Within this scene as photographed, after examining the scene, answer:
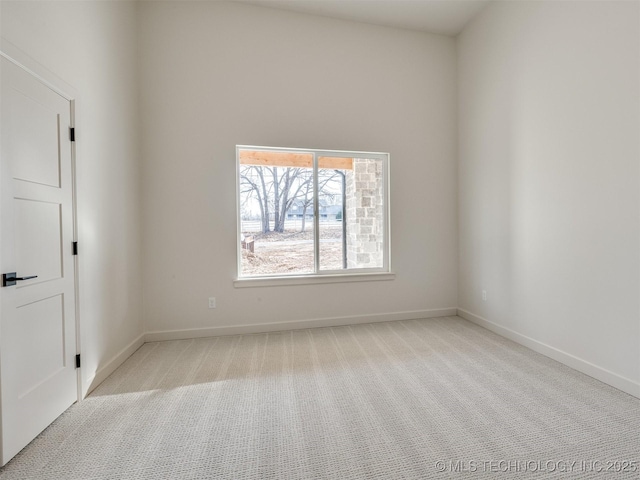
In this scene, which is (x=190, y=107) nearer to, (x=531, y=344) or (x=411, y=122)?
(x=411, y=122)

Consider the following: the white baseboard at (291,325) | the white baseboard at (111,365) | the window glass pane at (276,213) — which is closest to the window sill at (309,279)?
the window glass pane at (276,213)

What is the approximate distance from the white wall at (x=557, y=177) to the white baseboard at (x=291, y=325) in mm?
631

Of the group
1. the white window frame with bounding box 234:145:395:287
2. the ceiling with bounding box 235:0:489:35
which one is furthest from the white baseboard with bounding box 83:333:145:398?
the ceiling with bounding box 235:0:489:35

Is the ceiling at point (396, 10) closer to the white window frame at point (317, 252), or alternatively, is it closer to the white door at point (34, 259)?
the white window frame at point (317, 252)

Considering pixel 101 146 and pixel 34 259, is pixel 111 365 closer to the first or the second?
pixel 34 259

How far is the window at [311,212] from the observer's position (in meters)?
3.41

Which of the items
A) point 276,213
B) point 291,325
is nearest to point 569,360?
point 291,325

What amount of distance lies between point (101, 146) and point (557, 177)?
3.93 metres

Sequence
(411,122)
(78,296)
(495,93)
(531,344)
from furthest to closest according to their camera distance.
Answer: (411,122) < (495,93) < (531,344) < (78,296)

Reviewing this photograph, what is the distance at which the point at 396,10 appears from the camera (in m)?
3.36

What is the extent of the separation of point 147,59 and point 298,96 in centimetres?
161

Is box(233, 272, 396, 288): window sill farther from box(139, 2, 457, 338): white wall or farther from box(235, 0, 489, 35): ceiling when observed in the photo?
box(235, 0, 489, 35): ceiling

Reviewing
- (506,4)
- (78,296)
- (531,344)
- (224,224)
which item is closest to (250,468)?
(78,296)

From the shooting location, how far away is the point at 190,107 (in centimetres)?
316
